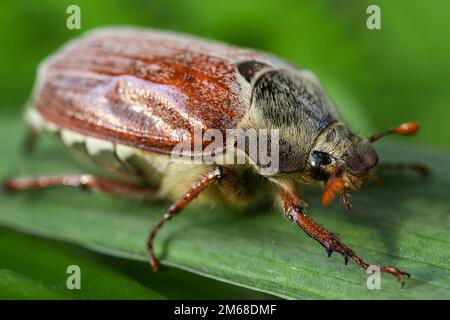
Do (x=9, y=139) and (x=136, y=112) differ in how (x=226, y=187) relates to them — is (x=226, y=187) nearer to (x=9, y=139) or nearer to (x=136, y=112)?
(x=136, y=112)

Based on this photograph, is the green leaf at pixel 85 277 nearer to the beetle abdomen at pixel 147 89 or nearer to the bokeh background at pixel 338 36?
the beetle abdomen at pixel 147 89

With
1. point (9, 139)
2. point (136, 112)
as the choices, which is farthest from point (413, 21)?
point (9, 139)

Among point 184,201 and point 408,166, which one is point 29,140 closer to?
point 184,201

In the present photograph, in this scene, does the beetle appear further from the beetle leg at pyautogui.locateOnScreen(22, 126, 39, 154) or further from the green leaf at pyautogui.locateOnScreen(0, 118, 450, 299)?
the beetle leg at pyautogui.locateOnScreen(22, 126, 39, 154)

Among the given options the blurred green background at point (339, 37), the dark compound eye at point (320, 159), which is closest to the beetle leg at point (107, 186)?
the dark compound eye at point (320, 159)

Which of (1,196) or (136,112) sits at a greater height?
(136,112)

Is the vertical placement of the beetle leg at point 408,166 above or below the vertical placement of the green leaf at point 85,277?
above
